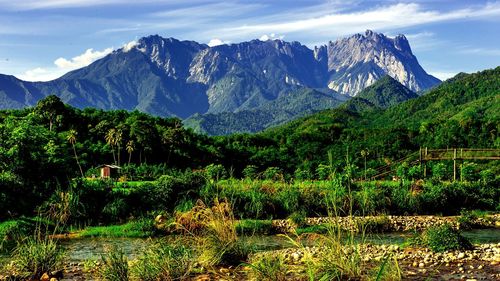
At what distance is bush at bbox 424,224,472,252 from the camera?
15109 mm

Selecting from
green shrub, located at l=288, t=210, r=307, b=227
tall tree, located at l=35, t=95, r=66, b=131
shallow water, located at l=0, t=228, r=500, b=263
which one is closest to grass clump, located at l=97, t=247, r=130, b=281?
shallow water, located at l=0, t=228, r=500, b=263

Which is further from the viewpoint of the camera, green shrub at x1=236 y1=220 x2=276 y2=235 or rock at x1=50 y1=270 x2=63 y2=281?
green shrub at x1=236 y1=220 x2=276 y2=235

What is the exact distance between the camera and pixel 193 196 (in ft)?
98.9

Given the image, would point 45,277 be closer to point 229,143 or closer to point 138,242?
point 138,242

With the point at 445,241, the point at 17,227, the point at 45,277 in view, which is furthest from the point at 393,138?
the point at 45,277

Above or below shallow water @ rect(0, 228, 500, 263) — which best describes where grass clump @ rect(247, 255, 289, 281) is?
above

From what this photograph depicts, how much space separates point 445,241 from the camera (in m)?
15.2

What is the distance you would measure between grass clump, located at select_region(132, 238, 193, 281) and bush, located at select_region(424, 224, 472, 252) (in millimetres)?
7971

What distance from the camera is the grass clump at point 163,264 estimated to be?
32.4ft

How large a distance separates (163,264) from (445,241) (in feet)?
29.3

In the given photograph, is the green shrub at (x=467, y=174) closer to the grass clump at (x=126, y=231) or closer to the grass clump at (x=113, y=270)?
the grass clump at (x=126, y=231)

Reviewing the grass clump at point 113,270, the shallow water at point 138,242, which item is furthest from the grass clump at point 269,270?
the shallow water at point 138,242

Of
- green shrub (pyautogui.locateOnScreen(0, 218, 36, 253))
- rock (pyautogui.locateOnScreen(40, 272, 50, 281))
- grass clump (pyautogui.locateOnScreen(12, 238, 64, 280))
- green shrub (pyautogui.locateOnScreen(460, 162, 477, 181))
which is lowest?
green shrub (pyautogui.locateOnScreen(460, 162, 477, 181))

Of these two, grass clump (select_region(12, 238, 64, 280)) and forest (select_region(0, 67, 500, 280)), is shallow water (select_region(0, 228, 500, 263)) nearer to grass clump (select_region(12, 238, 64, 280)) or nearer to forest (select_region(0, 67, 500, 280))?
forest (select_region(0, 67, 500, 280))
